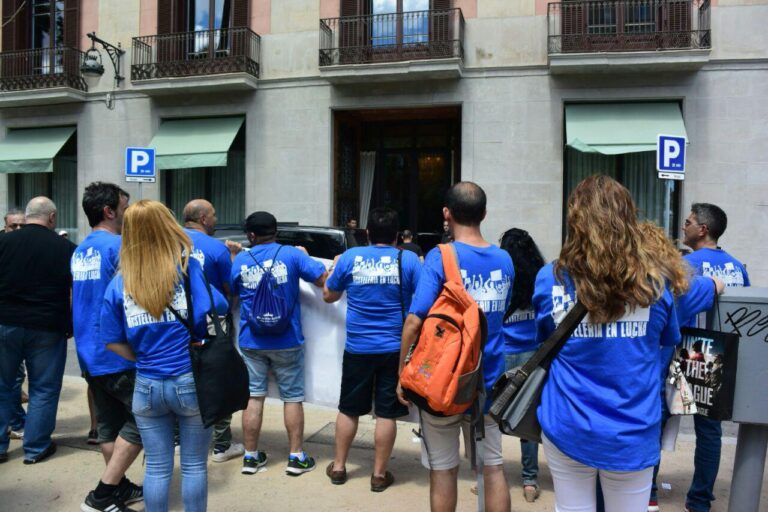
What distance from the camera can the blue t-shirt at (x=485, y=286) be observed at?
126 inches

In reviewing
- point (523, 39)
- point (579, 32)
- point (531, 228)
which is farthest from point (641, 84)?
point (531, 228)

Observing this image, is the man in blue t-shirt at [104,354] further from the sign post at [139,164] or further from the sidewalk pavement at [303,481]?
the sign post at [139,164]

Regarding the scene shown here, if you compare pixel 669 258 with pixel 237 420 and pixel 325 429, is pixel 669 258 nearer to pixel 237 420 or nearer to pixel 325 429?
pixel 325 429

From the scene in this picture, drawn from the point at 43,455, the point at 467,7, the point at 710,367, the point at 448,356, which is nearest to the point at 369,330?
the point at 448,356

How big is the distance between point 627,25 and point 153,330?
13334mm

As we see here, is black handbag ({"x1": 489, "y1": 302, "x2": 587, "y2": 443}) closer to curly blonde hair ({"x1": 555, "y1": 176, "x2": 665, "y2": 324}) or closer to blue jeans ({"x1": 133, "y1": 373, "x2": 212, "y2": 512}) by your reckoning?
curly blonde hair ({"x1": 555, "y1": 176, "x2": 665, "y2": 324})

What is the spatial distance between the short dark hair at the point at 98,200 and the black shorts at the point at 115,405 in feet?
3.61

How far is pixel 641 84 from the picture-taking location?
13.4 meters

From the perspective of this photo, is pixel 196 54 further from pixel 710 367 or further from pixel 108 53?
pixel 710 367

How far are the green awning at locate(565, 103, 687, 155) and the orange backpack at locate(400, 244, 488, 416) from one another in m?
11.0

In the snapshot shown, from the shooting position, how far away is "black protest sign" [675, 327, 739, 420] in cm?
307

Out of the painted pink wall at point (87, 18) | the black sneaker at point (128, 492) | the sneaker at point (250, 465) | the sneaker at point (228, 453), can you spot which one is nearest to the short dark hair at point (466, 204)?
the sneaker at point (250, 465)

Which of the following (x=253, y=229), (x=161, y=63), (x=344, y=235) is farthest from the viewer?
(x=161, y=63)

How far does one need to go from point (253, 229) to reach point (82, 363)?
4.99ft
